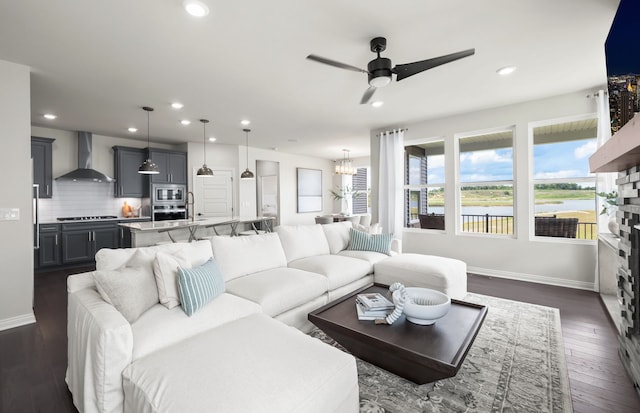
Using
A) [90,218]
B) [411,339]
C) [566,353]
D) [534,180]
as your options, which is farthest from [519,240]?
[90,218]

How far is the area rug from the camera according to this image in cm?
173

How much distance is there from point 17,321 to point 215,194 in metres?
4.61

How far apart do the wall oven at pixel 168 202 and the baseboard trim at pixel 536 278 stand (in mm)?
6169

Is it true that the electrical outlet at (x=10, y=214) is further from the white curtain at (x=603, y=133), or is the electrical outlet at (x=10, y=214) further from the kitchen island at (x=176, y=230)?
the white curtain at (x=603, y=133)

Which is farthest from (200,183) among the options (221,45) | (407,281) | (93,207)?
(407,281)

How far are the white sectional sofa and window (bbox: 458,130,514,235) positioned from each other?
3809mm

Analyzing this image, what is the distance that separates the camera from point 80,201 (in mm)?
5961

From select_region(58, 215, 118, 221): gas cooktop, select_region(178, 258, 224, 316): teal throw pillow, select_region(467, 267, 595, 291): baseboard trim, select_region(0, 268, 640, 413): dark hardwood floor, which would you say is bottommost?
select_region(0, 268, 640, 413): dark hardwood floor

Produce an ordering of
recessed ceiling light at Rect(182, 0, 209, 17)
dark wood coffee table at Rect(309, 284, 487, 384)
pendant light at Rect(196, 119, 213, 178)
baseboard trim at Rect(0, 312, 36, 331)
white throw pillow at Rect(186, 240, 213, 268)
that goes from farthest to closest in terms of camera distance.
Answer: pendant light at Rect(196, 119, 213, 178) < baseboard trim at Rect(0, 312, 36, 331) < white throw pillow at Rect(186, 240, 213, 268) < recessed ceiling light at Rect(182, 0, 209, 17) < dark wood coffee table at Rect(309, 284, 487, 384)

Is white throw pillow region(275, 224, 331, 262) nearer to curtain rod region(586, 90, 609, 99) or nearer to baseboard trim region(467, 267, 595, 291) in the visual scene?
baseboard trim region(467, 267, 595, 291)

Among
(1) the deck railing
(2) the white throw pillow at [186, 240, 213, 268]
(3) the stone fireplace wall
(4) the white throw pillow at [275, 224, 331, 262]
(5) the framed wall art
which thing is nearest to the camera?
(3) the stone fireplace wall

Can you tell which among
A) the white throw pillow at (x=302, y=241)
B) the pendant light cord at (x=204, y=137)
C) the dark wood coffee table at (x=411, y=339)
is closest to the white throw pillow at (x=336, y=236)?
the white throw pillow at (x=302, y=241)

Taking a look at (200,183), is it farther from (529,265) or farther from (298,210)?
(529,265)

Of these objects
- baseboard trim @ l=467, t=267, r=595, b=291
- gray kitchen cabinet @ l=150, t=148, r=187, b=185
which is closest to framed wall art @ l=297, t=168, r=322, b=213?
gray kitchen cabinet @ l=150, t=148, r=187, b=185
